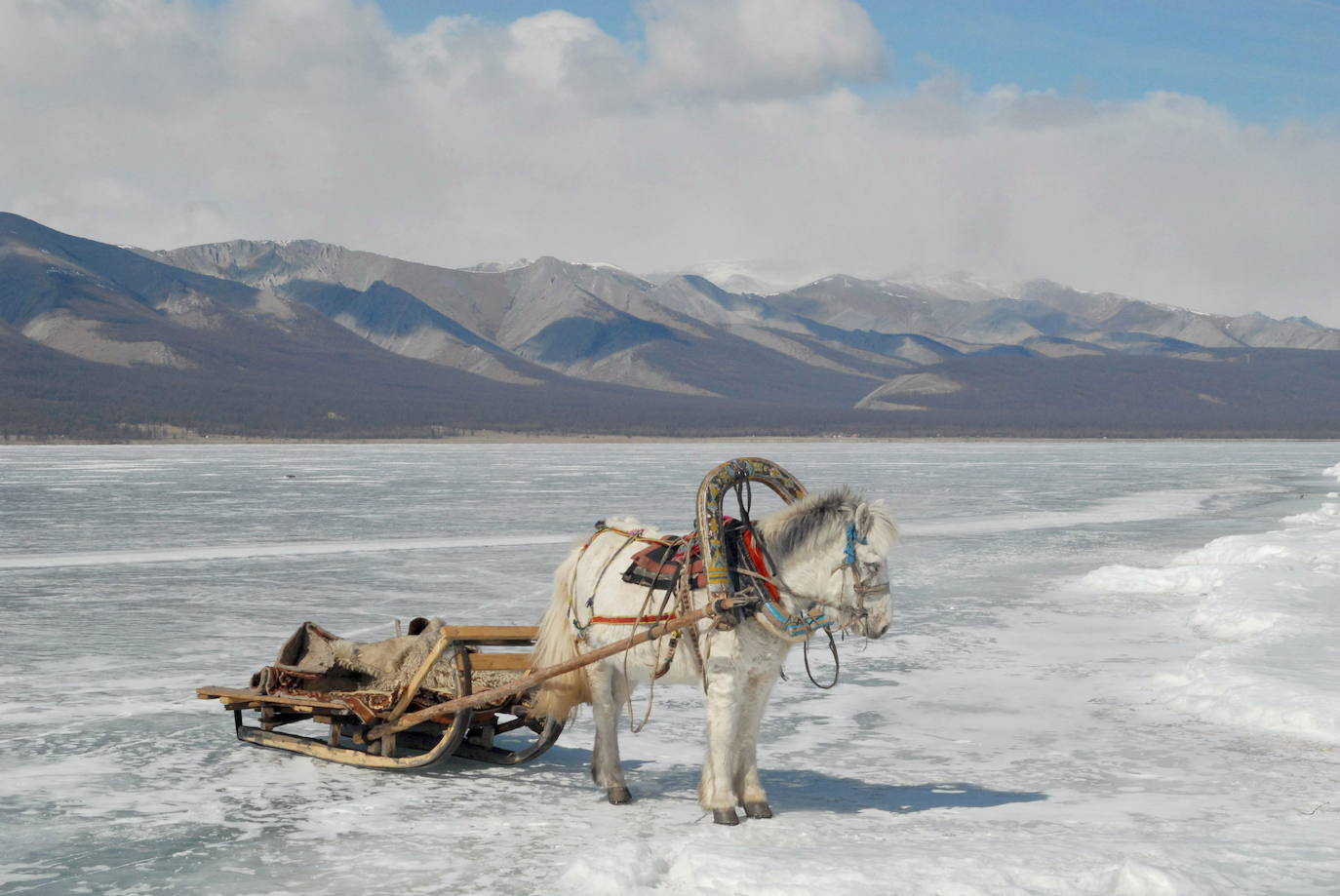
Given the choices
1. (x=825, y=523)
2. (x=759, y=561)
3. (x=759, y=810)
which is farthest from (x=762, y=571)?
(x=759, y=810)

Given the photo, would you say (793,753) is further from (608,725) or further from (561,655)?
(561,655)

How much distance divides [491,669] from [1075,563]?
14711mm

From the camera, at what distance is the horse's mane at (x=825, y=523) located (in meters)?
6.71

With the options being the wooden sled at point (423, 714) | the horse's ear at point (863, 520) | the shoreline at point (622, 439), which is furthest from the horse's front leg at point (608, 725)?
the shoreline at point (622, 439)

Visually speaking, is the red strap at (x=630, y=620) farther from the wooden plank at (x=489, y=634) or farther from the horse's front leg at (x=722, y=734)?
the wooden plank at (x=489, y=634)

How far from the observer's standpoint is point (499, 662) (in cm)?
820

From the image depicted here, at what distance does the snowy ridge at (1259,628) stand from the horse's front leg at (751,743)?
429cm

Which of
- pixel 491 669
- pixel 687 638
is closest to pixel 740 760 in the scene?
pixel 687 638

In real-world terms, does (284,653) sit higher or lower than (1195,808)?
higher

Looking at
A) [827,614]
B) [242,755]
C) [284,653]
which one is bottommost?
[242,755]

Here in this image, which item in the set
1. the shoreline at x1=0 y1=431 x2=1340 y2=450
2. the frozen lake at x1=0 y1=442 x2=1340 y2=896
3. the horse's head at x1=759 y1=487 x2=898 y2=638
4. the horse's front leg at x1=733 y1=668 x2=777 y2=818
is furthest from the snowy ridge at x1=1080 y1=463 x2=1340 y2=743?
the shoreline at x1=0 y1=431 x2=1340 y2=450

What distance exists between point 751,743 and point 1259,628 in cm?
827

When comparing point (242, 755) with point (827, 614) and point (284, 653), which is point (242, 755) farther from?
point (827, 614)

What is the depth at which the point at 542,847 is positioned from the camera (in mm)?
6598
